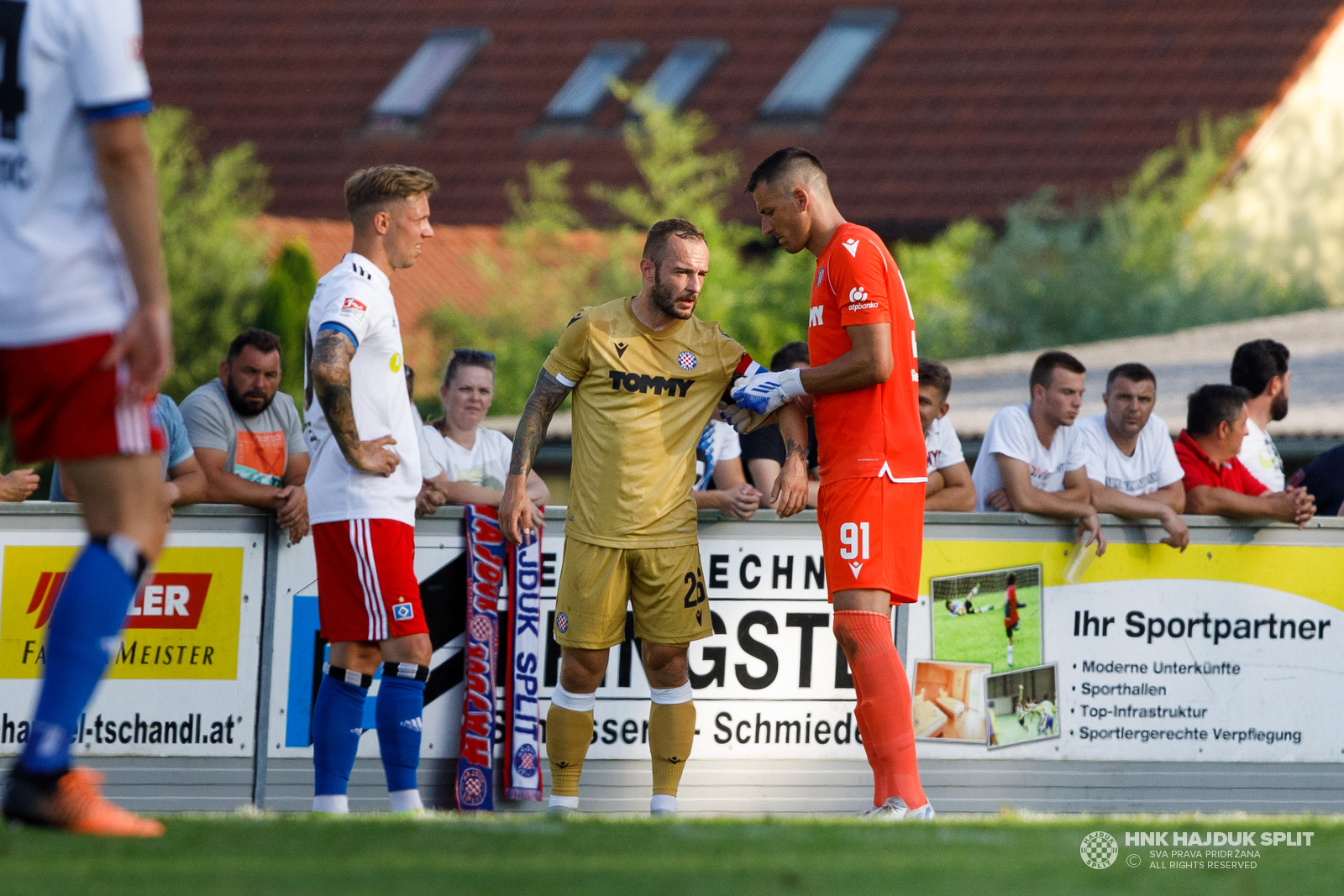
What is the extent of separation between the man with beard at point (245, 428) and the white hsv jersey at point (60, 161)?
11.9 ft

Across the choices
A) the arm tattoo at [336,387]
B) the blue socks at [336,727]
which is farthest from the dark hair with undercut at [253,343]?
the blue socks at [336,727]

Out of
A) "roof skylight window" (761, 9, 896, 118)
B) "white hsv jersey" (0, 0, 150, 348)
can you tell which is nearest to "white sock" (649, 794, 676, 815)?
"white hsv jersey" (0, 0, 150, 348)

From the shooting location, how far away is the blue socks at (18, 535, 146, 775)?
362 centimetres

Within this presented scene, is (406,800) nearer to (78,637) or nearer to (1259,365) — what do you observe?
(78,637)

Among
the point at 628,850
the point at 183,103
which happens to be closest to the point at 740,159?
the point at 183,103

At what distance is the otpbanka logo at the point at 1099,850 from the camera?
4.09m

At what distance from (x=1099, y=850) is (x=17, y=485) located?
5149 millimetres

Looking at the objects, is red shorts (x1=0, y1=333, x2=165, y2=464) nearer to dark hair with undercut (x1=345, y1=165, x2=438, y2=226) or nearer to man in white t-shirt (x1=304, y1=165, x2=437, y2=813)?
man in white t-shirt (x1=304, y1=165, x2=437, y2=813)

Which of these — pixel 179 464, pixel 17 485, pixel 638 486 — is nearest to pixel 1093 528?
pixel 638 486

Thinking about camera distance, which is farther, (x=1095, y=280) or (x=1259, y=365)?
(x=1095, y=280)

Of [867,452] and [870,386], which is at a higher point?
[870,386]

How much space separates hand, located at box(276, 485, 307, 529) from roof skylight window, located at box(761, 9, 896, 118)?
2079 centimetres

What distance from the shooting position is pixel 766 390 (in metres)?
6.36

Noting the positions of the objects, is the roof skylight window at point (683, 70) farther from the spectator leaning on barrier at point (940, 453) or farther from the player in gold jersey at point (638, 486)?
the player in gold jersey at point (638, 486)
